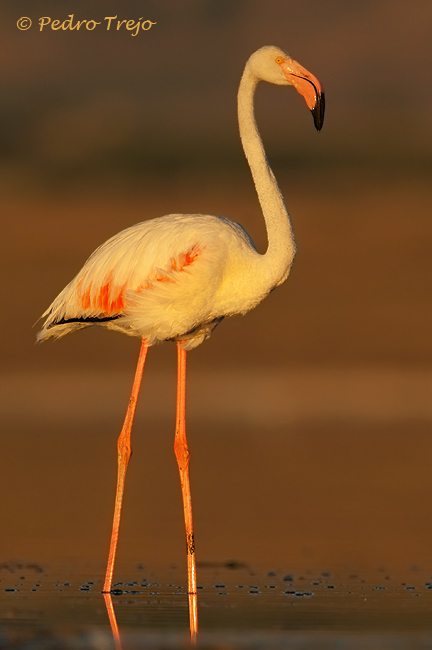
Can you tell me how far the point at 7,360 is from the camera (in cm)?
2295

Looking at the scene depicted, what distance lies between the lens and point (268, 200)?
8.86 meters

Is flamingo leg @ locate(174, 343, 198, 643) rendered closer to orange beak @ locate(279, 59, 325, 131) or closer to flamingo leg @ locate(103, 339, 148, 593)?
flamingo leg @ locate(103, 339, 148, 593)

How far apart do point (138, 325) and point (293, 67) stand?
211cm

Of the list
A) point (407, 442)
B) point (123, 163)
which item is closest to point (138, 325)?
point (407, 442)

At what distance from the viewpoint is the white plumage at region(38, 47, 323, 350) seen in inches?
346

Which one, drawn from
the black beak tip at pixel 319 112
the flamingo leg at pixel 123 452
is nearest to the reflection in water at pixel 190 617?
the flamingo leg at pixel 123 452

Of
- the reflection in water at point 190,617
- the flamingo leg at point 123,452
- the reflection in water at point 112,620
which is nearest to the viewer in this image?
the reflection in water at point 112,620

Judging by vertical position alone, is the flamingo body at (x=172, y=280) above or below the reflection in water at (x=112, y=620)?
above

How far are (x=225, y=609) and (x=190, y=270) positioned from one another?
7.88 ft

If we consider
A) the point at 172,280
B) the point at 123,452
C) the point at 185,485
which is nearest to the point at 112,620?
the point at 185,485

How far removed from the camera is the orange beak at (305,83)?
8.94 meters

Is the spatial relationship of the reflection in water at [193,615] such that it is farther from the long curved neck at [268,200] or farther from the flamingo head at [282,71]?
the flamingo head at [282,71]

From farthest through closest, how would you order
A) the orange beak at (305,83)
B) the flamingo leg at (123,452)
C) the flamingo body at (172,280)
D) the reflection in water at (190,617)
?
1. the orange beak at (305,83)
2. the flamingo body at (172,280)
3. the flamingo leg at (123,452)
4. the reflection in water at (190,617)

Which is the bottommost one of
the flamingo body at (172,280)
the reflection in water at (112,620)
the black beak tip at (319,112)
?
the reflection in water at (112,620)
